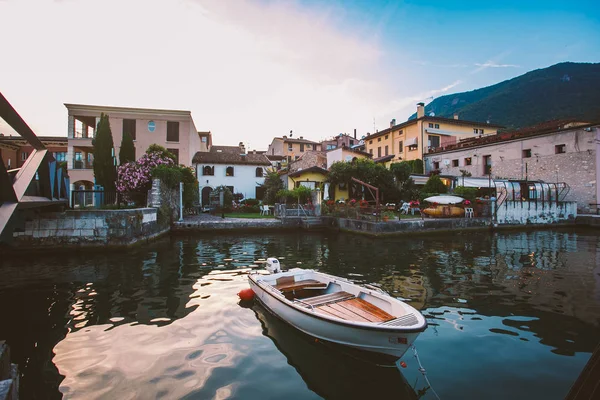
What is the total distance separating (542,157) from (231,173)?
30.6 metres

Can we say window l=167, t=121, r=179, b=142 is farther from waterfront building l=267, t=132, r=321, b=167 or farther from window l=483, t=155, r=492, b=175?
window l=483, t=155, r=492, b=175

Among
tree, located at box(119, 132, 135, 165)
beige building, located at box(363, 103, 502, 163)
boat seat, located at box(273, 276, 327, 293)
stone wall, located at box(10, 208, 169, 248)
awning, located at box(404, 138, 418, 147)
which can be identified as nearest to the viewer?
boat seat, located at box(273, 276, 327, 293)

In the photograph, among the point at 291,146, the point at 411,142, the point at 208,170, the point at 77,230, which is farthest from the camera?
the point at 291,146

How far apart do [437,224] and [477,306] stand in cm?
1417

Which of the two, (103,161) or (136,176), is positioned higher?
(103,161)

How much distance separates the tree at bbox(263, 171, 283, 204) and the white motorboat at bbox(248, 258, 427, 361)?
22296mm

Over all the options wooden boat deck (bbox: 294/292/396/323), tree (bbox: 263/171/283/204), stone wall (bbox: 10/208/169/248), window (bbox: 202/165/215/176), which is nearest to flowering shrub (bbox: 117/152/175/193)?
stone wall (bbox: 10/208/169/248)

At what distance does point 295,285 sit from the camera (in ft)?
24.4

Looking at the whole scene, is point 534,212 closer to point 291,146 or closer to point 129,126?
point 291,146

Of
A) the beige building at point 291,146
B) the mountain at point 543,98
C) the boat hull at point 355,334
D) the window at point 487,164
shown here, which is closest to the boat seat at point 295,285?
the boat hull at point 355,334

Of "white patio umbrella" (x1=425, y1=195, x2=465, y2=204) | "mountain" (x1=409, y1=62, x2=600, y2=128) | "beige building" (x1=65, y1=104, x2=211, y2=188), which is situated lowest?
"white patio umbrella" (x1=425, y1=195, x2=465, y2=204)

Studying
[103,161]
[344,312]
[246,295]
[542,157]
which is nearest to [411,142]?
[542,157]

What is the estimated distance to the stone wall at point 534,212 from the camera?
2306cm

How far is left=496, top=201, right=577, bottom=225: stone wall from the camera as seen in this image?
23.1m
